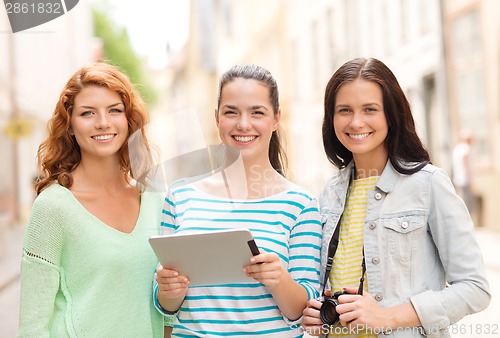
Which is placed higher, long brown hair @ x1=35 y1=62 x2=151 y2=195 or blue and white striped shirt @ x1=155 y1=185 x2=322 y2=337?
long brown hair @ x1=35 y1=62 x2=151 y2=195

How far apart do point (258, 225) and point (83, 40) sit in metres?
24.0

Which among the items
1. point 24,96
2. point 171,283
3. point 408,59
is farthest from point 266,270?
point 24,96

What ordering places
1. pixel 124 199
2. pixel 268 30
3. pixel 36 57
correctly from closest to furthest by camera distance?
1. pixel 124 199
2. pixel 268 30
3. pixel 36 57

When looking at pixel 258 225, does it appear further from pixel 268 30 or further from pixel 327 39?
pixel 268 30

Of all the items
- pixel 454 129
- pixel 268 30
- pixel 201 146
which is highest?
pixel 268 30

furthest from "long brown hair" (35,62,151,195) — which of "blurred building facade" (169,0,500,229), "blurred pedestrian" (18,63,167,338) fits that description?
"blurred building facade" (169,0,500,229)

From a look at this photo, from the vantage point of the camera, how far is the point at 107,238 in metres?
2.14

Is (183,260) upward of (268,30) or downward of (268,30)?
downward

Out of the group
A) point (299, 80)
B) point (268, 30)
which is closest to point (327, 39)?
point (299, 80)

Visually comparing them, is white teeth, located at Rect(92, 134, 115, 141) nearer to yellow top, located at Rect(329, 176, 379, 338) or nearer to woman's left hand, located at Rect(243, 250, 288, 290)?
woman's left hand, located at Rect(243, 250, 288, 290)

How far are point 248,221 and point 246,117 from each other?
32 centimetres

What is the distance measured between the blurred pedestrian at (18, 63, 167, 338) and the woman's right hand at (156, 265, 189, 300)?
8.2 inches

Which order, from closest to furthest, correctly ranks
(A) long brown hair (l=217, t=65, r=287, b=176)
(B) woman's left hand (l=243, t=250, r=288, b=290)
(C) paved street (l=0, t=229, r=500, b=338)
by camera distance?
(B) woman's left hand (l=243, t=250, r=288, b=290) → (A) long brown hair (l=217, t=65, r=287, b=176) → (C) paved street (l=0, t=229, r=500, b=338)

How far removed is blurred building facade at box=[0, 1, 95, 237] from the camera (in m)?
14.9
